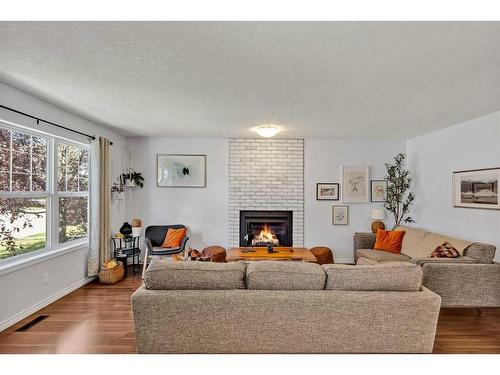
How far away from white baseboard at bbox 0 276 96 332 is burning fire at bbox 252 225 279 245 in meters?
2.67

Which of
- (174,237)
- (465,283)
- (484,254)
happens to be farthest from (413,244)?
(174,237)

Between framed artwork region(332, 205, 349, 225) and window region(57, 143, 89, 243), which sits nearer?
window region(57, 143, 89, 243)

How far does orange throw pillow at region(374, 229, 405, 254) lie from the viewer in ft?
15.1

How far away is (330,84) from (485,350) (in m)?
2.65

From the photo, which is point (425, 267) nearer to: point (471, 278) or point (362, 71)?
point (471, 278)

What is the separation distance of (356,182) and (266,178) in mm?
1763

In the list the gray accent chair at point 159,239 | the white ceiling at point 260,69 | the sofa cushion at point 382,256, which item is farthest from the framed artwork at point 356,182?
the gray accent chair at point 159,239

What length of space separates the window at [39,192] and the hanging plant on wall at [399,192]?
5.23 metres

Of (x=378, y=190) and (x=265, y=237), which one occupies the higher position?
(x=378, y=190)

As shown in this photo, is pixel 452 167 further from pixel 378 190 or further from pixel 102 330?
pixel 102 330

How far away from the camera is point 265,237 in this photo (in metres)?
5.54

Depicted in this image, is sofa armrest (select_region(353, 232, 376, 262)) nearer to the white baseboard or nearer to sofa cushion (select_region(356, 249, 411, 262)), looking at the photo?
sofa cushion (select_region(356, 249, 411, 262))

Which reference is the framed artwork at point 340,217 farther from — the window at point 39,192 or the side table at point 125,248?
the window at point 39,192

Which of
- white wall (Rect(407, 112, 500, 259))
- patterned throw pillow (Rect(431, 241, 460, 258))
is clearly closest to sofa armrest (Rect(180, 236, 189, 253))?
patterned throw pillow (Rect(431, 241, 460, 258))
